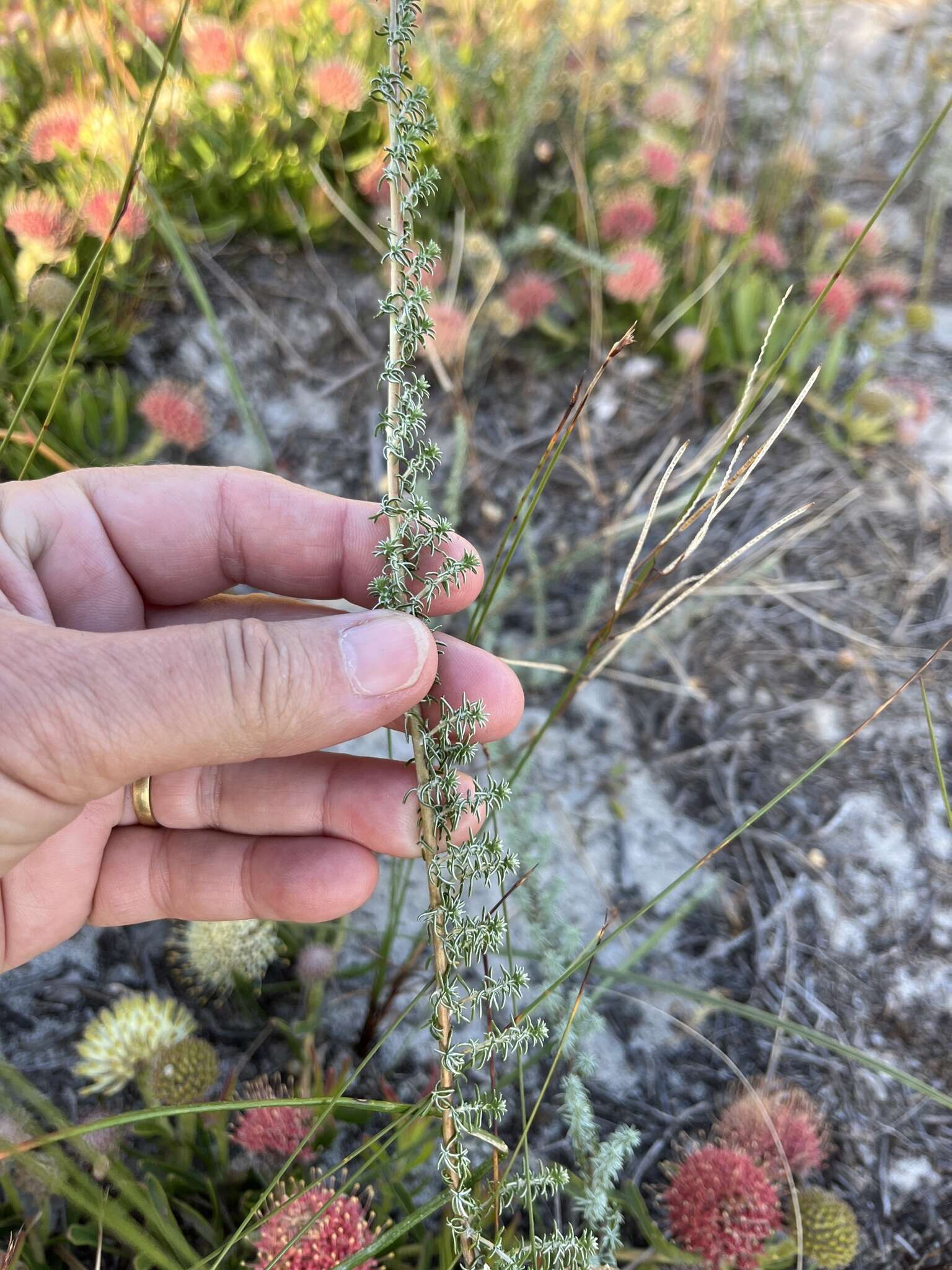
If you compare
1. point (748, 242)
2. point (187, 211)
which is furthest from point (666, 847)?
point (187, 211)

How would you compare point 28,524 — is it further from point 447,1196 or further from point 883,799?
point 883,799

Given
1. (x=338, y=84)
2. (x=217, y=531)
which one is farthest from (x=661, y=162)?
(x=217, y=531)

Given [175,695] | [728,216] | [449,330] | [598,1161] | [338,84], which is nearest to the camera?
[175,695]

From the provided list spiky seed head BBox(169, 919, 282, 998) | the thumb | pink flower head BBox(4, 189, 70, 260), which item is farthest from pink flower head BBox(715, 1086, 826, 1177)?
pink flower head BBox(4, 189, 70, 260)

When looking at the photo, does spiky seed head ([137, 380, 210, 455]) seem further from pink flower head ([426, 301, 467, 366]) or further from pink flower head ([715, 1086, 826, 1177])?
pink flower head ([715, 1086, 826, 1177])

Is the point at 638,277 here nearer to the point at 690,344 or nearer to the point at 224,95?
the point at 690,344
